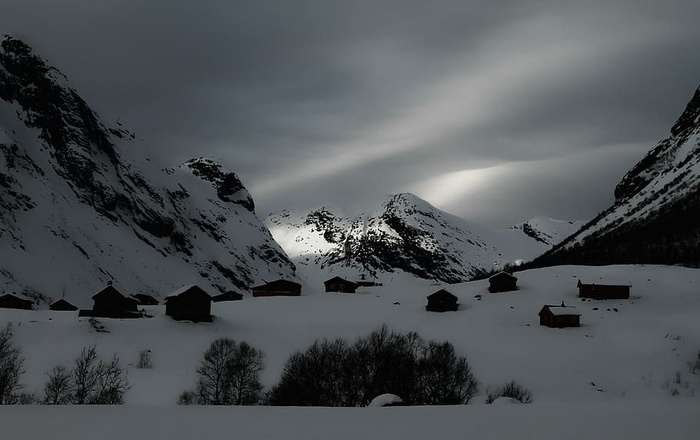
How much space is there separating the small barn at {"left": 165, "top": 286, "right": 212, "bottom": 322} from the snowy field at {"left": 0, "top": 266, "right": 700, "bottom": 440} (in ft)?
6.53

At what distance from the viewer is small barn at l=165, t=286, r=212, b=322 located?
7156 centimetres

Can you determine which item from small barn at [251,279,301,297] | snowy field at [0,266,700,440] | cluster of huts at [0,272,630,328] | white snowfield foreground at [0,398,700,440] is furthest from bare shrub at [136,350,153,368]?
small barn at [251,279,301,297]

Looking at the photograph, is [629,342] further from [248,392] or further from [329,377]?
[248,392]

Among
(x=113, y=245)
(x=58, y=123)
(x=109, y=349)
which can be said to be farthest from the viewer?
(x=58, y=123)

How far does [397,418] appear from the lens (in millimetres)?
16984

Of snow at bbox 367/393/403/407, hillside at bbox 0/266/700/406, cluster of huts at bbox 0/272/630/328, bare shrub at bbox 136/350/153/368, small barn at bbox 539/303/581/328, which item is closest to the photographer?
snow at bbox 367/393/403/407

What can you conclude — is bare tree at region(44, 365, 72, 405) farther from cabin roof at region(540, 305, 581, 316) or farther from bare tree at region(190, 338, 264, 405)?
cabin roof at region(540, 305, 581, 316)

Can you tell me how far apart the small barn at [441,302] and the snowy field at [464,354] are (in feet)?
5.68

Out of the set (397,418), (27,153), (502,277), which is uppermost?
(27,153)

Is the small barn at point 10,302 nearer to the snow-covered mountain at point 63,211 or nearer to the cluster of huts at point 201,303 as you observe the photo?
the cluster of huts at point 201,303

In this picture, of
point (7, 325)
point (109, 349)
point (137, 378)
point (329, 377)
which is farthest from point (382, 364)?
point (7, 325)

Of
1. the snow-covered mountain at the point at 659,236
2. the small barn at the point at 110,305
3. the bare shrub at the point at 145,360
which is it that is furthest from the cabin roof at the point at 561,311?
the snow-covered mountain at the point at 659,236

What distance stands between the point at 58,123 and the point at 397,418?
198 meters

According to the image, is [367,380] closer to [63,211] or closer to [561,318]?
[561,318]
